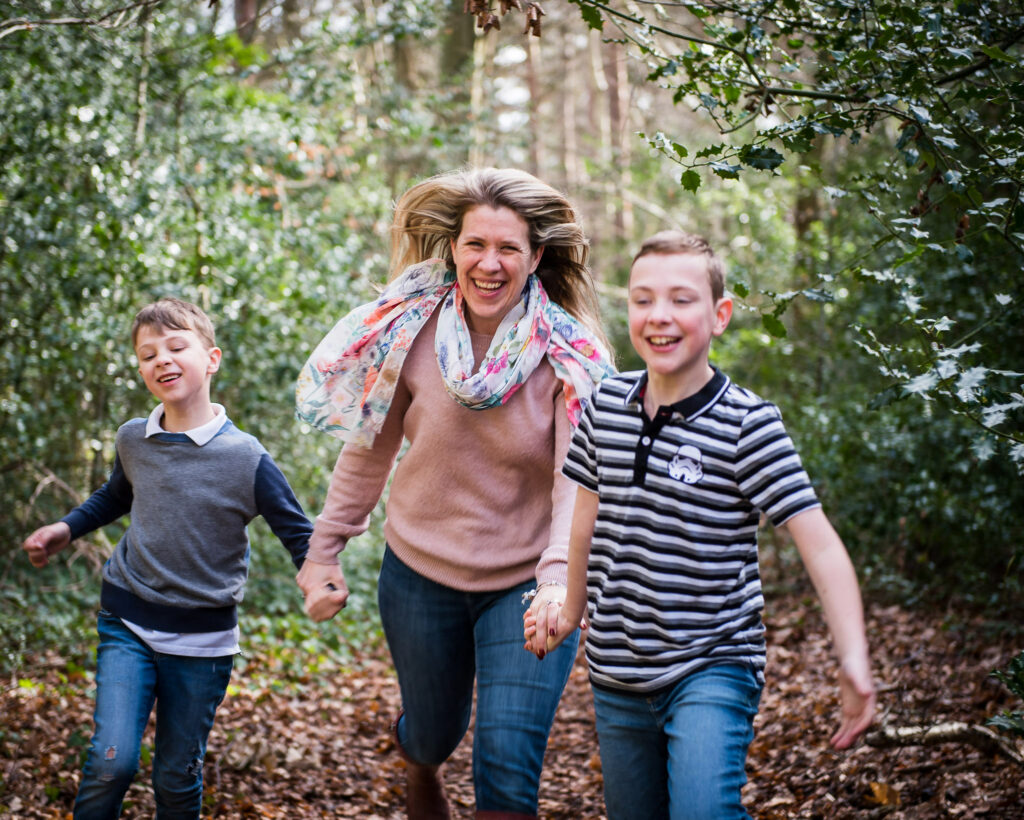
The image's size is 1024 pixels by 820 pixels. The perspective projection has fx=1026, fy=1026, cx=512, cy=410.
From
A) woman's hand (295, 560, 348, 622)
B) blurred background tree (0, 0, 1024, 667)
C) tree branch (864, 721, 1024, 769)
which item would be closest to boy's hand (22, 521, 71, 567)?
woman's hand (295, 560, 348, 622)

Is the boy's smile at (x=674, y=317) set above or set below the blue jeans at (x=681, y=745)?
above

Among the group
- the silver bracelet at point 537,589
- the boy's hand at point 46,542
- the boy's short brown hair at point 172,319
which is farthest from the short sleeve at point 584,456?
the boy's hand at point 46,542

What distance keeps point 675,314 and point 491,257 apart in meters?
0.92

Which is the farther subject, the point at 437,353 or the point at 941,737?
the point at 941,737

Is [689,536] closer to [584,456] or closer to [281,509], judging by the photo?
[584,456]

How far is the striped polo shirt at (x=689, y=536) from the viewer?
97.1 inches

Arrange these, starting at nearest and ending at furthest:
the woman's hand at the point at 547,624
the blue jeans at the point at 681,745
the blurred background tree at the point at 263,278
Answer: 1. the blue jeans at the point at 681,745
2. the woman's hand at the point at 547,624
3. the blurred background tree at the point at 263,278

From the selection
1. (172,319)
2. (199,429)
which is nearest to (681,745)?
(199,429)

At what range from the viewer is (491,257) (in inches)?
130

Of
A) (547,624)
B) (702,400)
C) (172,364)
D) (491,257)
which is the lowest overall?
(547,624)

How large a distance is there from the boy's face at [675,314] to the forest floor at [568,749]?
2471mm

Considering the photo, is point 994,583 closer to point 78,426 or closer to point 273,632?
point 273,632

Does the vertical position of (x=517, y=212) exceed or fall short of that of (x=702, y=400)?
it exceeds it

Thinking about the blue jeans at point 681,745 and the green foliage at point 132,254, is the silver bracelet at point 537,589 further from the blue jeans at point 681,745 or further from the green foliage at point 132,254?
the green foliage at point 132,254
